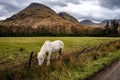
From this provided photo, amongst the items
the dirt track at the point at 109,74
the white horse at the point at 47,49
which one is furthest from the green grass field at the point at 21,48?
the dirt track at the point at 109,74

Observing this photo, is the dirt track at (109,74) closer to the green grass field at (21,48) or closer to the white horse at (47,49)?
the white horse at (47,49)

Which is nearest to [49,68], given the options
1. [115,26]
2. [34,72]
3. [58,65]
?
[58,65]

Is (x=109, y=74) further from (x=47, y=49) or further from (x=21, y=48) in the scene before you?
(x=21, y=48)

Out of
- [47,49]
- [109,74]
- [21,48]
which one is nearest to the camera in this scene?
[109,74]

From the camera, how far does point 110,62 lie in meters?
22.6

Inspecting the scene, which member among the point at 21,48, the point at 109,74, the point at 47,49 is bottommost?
the point at 109,74

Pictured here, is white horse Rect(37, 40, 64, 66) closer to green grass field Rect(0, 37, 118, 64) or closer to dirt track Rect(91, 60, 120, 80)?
green grass field Rect(0, 37, 118, 64)

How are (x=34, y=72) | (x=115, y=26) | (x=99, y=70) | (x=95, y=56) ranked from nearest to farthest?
(x=34, y=72), (x=99, y=70), (x=95, y=56), (x=115, y=26)

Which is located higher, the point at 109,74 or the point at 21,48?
the point at 21,48

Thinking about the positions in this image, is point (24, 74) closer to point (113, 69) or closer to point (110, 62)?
point (113, 69)

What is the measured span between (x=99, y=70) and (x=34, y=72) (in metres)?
5.54

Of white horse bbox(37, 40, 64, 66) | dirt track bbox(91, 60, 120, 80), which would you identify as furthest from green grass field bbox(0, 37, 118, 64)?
dirt track bbox(91, 60, 120, 80)

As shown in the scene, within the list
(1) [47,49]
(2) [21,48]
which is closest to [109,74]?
(1) [47,49]

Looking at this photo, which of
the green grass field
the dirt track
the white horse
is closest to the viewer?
the dirt track
